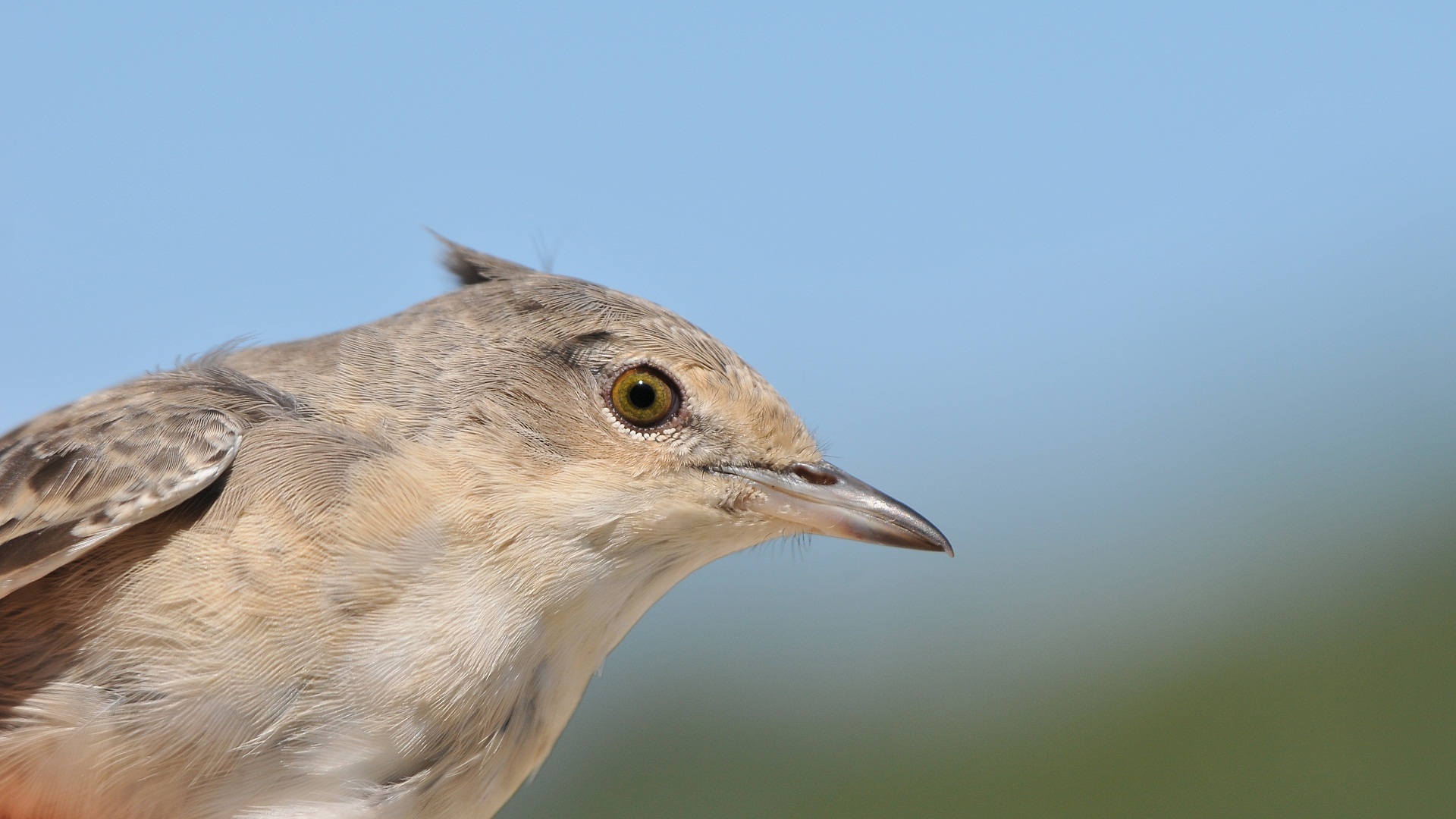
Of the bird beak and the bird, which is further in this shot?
the bird beak

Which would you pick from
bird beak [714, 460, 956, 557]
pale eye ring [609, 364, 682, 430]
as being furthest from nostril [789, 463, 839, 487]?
pale eye ring [609, 364, 682, 430]

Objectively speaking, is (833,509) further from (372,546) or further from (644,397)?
(372,546)

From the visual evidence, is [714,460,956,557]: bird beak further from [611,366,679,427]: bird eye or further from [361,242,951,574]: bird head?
[611,366,679,427]: bird eye

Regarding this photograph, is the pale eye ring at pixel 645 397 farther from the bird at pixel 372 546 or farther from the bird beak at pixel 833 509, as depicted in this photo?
the bird beak at pixel 833 509

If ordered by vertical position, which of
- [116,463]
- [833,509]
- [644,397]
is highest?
[644,397]

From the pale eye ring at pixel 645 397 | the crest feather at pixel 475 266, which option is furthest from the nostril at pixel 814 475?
the crest feather at pixel 475 266

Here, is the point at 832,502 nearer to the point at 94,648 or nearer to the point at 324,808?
the point at 324,808

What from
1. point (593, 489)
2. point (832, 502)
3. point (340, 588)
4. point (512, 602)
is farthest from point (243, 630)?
point (832, 502)

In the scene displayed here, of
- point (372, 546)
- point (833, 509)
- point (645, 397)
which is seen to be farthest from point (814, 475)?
point (372, 546)
